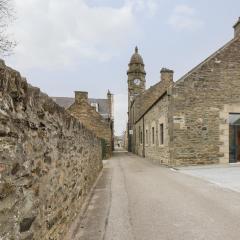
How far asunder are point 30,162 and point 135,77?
47.4 m

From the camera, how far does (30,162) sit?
316cm

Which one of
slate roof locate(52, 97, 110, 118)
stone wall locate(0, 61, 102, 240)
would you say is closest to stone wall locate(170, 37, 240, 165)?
stone wall locate(0, 61, 102, 240)

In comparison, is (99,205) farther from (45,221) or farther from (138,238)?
(45,221)

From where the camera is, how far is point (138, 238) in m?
5.12

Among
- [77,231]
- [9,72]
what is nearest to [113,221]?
[77,231]

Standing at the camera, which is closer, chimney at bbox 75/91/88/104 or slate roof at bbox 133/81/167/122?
A: chimney at bbox 75/91/88/104

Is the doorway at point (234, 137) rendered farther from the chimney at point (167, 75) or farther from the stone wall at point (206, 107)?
the chimney at point (167, 75)

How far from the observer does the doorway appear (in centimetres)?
1866

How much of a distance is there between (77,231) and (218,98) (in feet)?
47.1

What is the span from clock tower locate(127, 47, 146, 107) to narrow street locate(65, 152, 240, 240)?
39.7 m

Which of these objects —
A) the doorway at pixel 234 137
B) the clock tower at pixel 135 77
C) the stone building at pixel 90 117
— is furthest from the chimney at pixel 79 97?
the clock tower at pixel 135 77

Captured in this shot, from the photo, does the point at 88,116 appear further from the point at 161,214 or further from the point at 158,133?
the point at 161,214

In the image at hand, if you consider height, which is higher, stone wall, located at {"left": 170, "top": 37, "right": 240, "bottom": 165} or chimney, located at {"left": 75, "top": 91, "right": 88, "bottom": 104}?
chimney, located at {"left": 75, "top": 91, "right": 88, "bottom": 104}

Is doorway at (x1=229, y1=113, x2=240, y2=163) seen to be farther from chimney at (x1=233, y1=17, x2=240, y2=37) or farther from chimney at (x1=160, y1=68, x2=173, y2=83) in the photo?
chimney at (x1=160, y1=68, x2=173, y2=83)
